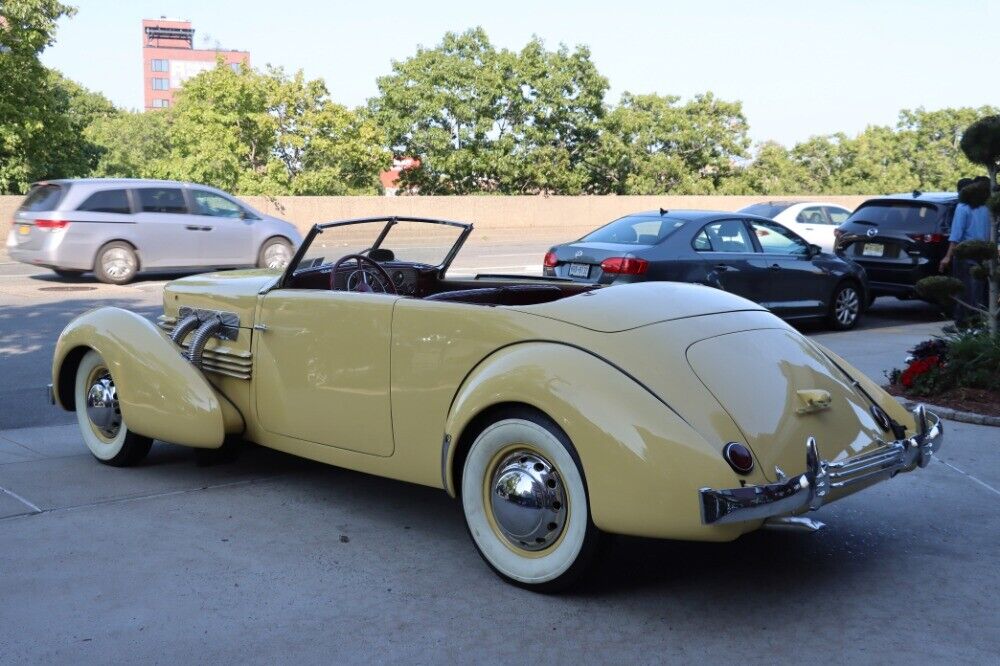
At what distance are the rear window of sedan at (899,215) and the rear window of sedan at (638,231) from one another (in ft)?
13.2

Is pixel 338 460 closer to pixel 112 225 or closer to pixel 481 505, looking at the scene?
pixel 481 505

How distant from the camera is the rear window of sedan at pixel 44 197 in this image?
641 inches

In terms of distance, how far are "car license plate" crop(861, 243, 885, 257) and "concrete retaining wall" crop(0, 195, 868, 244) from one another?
16.2m

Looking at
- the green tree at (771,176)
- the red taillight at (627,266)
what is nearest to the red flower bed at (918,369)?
the red taillight at (627,266)

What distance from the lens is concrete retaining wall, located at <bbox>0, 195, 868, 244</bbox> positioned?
3241cm

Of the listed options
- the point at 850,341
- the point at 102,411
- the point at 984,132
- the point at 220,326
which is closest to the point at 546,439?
the point at 220,326

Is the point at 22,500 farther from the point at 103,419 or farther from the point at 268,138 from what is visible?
the point at 268,138

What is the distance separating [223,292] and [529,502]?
2482 millimetres

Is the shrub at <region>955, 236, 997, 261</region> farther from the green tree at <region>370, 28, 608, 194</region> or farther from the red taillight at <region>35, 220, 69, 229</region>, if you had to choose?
the green tree at <region>370, 28, 608, 194</region>

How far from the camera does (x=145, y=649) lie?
3527 mm

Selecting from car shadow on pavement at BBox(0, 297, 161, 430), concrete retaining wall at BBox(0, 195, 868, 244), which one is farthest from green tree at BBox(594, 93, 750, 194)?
car shadow on pavement at BBox(0, 297, 161, 430)

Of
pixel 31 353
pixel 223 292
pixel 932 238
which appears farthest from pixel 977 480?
pixel 932 238

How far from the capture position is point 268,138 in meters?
39.0

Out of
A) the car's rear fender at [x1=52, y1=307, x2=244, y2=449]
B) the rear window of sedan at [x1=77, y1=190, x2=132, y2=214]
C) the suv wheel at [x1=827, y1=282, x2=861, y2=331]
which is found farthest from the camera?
the rear window of sedan at [x1=77, y1=190, x2=132, y2=214]
